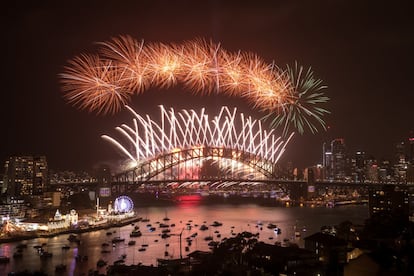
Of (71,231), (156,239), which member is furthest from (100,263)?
(71,231)

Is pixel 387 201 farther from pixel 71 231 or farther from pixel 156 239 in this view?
pixel 71 231

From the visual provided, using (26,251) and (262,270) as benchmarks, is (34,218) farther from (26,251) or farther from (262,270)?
(262,270)

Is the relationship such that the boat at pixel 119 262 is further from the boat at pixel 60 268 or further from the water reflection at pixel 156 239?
the boat at pixel 60 268

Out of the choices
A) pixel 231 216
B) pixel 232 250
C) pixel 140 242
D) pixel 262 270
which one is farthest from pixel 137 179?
pixel 262 270

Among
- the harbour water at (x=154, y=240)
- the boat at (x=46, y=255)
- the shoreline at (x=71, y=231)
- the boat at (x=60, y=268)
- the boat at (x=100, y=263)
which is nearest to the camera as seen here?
the boat at (x=60, y=268)

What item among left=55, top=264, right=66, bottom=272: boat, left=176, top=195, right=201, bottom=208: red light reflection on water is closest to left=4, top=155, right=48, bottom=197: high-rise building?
left=176, top=195, right=201, bottom=208: red light reflection on water

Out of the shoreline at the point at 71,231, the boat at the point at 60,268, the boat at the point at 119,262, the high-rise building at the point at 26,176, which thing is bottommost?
the boat at the point at 60,268

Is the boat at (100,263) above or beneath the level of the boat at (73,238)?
beneath

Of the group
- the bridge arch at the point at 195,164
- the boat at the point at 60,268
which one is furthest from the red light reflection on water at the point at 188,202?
the boat at the point at 60,268

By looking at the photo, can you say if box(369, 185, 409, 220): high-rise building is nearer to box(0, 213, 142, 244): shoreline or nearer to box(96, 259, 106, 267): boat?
box(0, 213, 142, 244): shoreline
